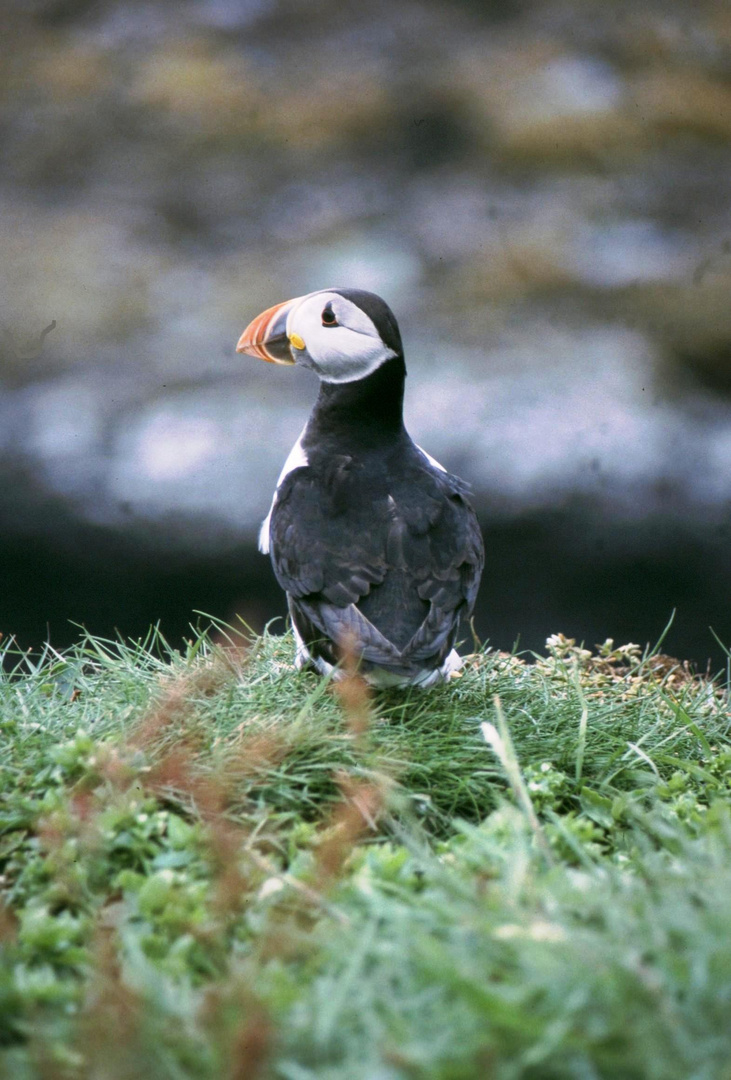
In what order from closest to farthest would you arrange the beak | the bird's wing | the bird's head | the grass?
the grass → the bird's wing → the bird's head → the beak

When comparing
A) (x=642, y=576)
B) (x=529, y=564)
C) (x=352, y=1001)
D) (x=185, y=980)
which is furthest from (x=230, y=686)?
(x=642, y=576)

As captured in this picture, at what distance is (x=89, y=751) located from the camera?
7.18 ft

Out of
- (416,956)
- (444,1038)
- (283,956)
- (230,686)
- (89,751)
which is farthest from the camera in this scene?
(230,686)

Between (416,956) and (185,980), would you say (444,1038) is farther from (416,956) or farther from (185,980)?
(185,980)

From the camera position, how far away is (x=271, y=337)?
11.0ft

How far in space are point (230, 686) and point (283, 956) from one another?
138 centimetres

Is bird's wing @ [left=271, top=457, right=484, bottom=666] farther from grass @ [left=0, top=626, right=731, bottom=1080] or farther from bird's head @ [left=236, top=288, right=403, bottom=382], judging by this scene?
bird's head @ [left=236, top=288, right=403, bottom=382]

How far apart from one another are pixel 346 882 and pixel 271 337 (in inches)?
82.5

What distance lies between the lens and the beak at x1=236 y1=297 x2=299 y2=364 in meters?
3.32

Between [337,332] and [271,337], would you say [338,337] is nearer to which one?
[337,332]

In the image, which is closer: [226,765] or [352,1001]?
[352,1001]

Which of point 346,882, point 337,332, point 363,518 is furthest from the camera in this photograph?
point 337,332

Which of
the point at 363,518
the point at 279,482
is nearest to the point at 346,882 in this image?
the point at 363,518

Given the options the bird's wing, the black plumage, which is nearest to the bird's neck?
the black plumage
